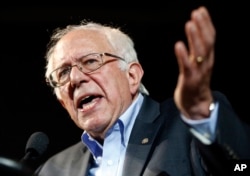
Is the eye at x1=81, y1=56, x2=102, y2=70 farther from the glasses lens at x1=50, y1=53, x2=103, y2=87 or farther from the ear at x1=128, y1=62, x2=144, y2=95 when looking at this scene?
the ear at x1=128, y1=62, x2=144, y2=95

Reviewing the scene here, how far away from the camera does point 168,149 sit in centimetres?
185

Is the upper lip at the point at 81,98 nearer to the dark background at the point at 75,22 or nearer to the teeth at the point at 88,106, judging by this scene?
the teeth at the point at 88,106

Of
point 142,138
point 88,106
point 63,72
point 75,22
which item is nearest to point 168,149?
point 142,138

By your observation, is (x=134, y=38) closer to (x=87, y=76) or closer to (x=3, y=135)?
(x=87, y=76)

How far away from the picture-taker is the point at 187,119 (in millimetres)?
1388

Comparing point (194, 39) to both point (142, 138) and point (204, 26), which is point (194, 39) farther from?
point (142, 138)

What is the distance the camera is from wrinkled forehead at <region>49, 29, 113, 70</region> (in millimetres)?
2158

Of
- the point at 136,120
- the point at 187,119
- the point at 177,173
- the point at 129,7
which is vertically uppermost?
the point at 129,7

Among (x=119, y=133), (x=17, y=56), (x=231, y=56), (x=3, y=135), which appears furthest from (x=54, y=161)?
(x=231, y=56)

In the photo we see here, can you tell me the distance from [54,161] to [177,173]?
76 centimetres

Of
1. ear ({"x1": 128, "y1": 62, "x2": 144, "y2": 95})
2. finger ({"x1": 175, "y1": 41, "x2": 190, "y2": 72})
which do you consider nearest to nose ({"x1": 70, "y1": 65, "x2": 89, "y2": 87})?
ear ({"x1": 128, "y1": 62, "x2": 144, "y2": 95})

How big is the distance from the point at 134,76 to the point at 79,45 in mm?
296

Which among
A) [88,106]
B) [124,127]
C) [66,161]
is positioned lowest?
[66,161]

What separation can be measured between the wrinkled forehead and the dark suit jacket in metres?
0.33
